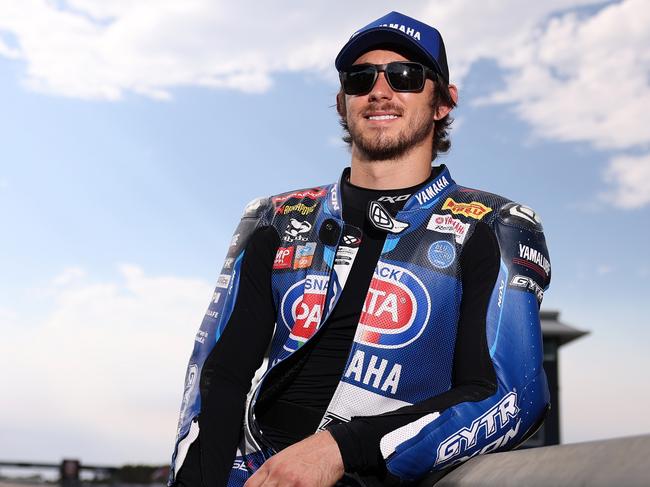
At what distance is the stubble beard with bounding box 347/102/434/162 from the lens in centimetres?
327

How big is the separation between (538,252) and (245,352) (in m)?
1.18

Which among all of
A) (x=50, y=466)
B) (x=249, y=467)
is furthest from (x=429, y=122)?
(x=50, y=466)

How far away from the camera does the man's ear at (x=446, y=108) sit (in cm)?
356

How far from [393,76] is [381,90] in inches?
3.4

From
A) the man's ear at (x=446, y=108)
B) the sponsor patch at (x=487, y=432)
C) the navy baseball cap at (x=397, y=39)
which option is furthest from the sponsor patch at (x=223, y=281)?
the sponsor patch at (x=487, y=432)

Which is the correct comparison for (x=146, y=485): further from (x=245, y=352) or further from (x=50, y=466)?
(x=245, y=352)

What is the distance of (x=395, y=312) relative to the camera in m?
2.95

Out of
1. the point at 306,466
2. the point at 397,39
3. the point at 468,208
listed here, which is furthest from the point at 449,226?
the point at 306,466

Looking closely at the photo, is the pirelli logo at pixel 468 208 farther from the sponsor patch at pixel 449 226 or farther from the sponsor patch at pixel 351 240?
the sponsor patch at pixel 351 240

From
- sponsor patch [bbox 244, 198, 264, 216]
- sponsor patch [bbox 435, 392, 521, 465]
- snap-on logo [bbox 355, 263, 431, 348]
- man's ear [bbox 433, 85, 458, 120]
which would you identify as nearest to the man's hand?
sponsor patch [bbox 435, 392, 521, 465]

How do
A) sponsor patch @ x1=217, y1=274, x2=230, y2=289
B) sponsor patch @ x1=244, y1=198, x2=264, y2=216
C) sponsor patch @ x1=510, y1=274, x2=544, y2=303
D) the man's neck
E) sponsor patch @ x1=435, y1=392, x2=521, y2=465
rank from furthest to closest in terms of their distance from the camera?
sponsor patch @ x1=244, y1=198, x2=264, y2=216 → sponsor patch @ x1=217, y1=274, x2=230, y2=289 → the man's neck → sponsor patch @ x1=510, y1=274, x2=544, y2=303 → sponsor patch @ x1=435, y1=392, x2=521, y2=465

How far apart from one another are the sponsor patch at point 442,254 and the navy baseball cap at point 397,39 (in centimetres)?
85

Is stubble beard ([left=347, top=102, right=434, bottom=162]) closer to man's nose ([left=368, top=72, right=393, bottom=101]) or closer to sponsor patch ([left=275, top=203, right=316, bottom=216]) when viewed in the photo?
man's nose ([left=368, top=72, right=393, bottom=101])

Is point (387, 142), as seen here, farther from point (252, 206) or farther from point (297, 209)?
point (252, 206)
